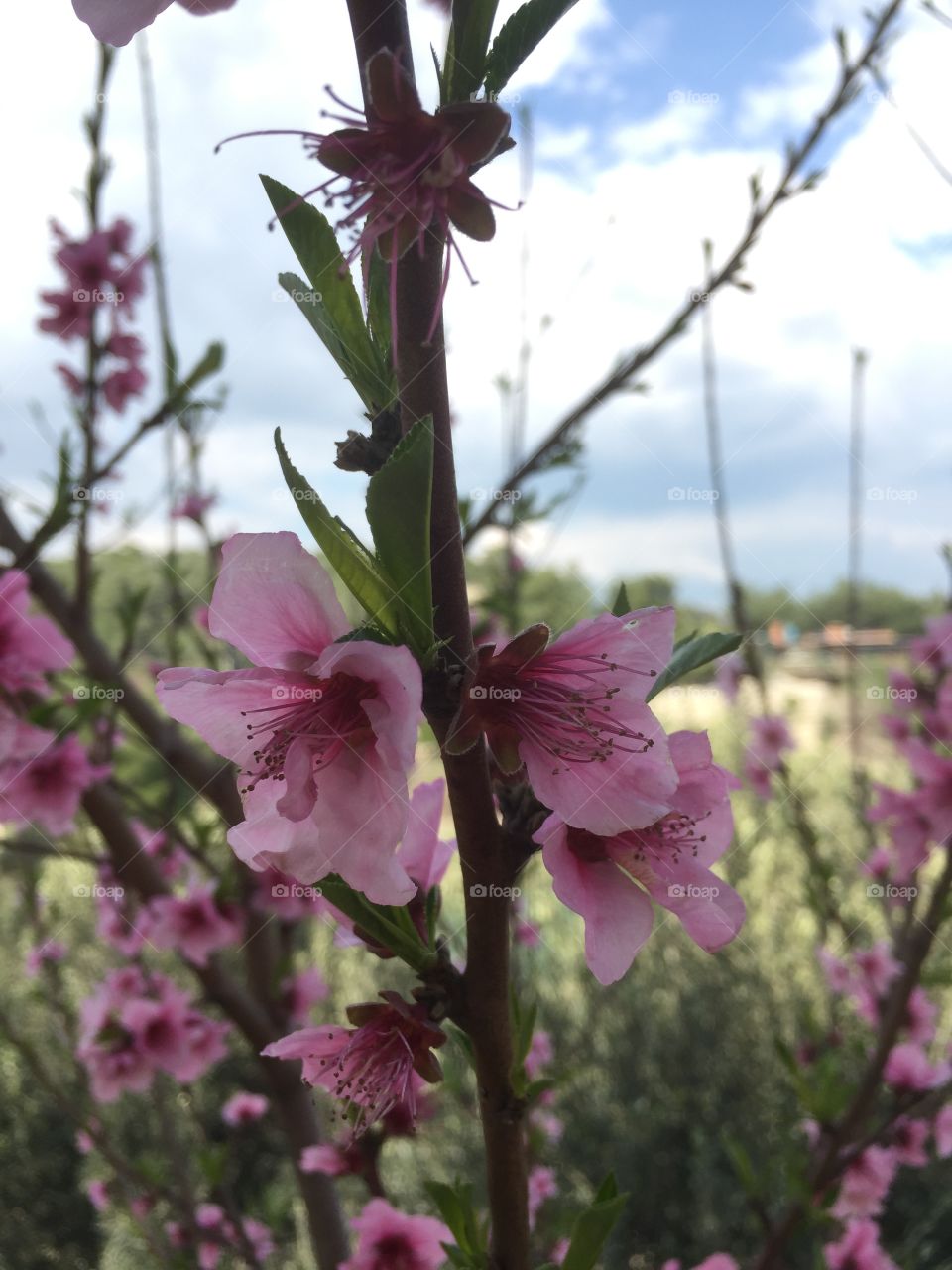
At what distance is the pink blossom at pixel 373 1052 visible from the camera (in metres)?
0.54

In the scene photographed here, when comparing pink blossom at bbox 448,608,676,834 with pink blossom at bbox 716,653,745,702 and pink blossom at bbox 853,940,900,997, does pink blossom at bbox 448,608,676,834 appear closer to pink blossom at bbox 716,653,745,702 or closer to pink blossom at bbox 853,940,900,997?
pink blossom at bbox 853,940,900,997

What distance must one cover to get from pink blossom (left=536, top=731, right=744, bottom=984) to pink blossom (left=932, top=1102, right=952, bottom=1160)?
150 cm

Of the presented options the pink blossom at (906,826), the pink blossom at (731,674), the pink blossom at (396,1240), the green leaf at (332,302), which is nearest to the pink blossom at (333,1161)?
the pink blossom at (396,1240)

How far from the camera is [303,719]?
509 millimetres

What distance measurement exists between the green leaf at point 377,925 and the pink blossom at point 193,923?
1.01 metres

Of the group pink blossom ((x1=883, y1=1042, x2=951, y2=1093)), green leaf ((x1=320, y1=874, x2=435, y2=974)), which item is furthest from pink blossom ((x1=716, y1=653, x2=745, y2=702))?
green leaf ((x1=320, y1=874, x2=435, y2=974))

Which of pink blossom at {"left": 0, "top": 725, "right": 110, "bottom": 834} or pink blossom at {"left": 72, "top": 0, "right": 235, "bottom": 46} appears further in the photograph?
pink blossom at {"left": 0, "top": 725, "right": 110, "bottom": 834}

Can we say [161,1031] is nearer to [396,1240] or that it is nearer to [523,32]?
[396,1240]

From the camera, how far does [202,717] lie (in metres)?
0.51

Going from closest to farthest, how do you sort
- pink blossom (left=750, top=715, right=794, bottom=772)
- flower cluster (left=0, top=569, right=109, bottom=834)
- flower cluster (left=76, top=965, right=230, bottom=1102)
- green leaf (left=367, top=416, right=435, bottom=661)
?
green leaf (left=367, top=416, right=435, bottom=661), flower cluster (left=0, top=569, right=109, bottom=834), flower cluster (left=76, top=965, right=230, bottom=1102), pink blossom (left=750, top=715, right=794, bottom=772)

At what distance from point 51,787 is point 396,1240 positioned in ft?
3.01

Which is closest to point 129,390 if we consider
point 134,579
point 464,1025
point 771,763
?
point 134,579

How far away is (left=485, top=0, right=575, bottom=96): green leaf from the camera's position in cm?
46

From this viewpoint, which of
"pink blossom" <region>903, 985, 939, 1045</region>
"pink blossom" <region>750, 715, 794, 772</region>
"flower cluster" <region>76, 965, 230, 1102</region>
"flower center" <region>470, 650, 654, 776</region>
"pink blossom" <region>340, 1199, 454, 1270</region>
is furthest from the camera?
"pink blossom" <region>750, 715, 794, 772</region>
